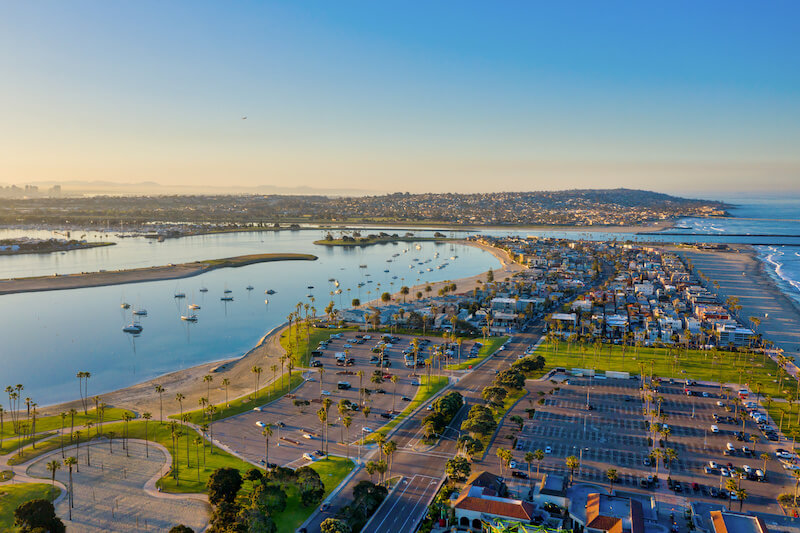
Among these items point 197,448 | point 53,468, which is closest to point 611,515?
point 197,448

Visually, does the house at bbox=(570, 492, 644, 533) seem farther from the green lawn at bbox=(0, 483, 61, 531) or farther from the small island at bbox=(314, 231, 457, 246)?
the small island at bbox=(314, 231, 457, 246)

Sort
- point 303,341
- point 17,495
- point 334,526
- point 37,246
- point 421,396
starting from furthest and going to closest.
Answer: point 37,246 → point 303,341 → point 421,396 → point 17,495 → point 334,526

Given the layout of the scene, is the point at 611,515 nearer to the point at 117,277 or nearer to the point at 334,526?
the point at 334,526

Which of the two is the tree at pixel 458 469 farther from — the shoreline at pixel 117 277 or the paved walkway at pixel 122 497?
the shoreline at pixel 117 277

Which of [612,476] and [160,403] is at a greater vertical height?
[612,476]

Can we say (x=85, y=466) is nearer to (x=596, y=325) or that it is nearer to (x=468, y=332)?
(x=468, y=332)

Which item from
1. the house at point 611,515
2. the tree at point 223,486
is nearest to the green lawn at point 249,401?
the tree at point 223,486
